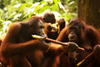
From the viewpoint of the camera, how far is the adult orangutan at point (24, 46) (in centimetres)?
238

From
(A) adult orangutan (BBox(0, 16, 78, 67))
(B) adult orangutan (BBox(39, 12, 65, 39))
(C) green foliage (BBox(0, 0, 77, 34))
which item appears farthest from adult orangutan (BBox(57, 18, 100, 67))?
(C) green foliage (BBox(0, 0, 77, 34))

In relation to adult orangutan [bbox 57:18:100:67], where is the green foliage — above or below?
above

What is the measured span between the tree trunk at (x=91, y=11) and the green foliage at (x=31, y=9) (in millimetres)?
844

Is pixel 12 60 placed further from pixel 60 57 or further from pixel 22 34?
pixel 60 57

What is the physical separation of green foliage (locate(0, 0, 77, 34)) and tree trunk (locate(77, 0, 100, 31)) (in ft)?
2.77

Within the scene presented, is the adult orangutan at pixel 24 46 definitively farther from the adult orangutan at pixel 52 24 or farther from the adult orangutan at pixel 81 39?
the adult orangutan at pixel 52 24

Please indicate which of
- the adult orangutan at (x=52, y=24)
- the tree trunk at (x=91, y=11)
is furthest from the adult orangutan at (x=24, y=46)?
the tree trunk at (x=91, y=11)

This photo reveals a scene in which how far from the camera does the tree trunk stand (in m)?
3.57

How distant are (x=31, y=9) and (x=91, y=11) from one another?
5.28 ft

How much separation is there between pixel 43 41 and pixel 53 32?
1370 mm

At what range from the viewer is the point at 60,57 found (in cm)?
314

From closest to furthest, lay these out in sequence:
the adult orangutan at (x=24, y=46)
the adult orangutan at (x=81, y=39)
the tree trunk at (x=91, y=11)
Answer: the adult orangutan at (x=24, y=46) → the adult orangutan at (x=81, y=39) → the tree trunk at (x=91, y=11)

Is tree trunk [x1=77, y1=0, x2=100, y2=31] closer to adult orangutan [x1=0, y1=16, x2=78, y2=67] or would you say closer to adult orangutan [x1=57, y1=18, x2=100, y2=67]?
adult orangutan [x1=57, y1=18, x2=100, y2=67]

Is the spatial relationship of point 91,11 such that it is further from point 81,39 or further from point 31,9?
point 31,9
